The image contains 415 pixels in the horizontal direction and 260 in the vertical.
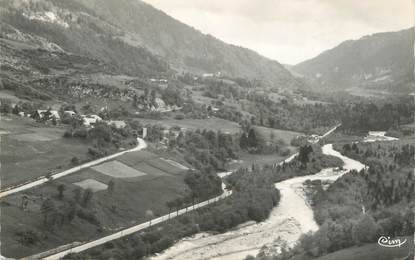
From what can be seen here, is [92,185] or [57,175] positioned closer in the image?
[92,185]

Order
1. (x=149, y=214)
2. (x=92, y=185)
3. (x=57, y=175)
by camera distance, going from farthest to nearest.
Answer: (x=57, y=175), (x=92, y=185), (x=149, y=214)

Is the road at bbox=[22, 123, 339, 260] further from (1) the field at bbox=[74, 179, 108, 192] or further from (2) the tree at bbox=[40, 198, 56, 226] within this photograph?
(1) the field at bbox=[74, 179, 108, 192]

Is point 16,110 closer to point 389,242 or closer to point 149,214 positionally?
point 149,214

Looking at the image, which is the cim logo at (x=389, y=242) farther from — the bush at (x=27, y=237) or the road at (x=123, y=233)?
the bush at (x=27, y=237)

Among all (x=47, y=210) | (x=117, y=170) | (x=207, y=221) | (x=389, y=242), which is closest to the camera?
(x=389, y=242)

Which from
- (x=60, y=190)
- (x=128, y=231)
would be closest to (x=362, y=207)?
(x=128, y=231)

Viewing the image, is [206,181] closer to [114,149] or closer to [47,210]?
[114,149]

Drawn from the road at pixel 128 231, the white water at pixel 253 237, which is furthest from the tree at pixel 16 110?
the white water at pixel 253 237

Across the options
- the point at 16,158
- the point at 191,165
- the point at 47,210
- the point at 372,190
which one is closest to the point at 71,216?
the point at 47,210
